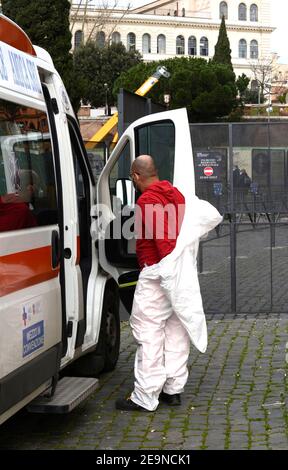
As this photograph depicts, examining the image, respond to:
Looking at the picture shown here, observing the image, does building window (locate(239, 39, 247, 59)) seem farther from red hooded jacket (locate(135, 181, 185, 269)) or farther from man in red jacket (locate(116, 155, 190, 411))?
red hooded jacket (locate(135, 181, 185, 269))

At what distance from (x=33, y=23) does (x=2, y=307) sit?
99.7ft

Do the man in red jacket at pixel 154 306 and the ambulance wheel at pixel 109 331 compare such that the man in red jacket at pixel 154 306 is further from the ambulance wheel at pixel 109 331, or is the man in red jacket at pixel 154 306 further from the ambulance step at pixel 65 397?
the ambulance wheel at pixel 109 331

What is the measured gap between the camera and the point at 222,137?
1179 centimetres

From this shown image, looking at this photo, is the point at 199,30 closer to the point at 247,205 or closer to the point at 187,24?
the point at 187,24

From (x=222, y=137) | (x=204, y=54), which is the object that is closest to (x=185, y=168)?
(x=222, y=137)

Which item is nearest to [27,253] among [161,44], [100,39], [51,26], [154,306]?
[154,306]

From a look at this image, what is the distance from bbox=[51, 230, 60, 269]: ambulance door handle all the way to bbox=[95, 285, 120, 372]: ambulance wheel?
69.2 inches

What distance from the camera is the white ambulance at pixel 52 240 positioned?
5449mm

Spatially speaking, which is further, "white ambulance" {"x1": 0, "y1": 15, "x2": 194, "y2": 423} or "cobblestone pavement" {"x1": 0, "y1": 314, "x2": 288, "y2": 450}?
"cobblestone pavement" {"x1": 0, "y1": 314, "x2": 288, "y2": 450}

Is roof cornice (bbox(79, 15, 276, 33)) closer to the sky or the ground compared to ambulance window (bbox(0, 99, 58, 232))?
closer to the sky

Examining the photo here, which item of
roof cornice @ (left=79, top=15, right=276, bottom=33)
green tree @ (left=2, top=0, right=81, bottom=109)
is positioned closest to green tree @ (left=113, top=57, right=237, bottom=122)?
green tree @ (left=2, top=0, right=81, bottom=109)

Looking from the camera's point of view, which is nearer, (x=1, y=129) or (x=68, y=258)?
(x=1, y=129)

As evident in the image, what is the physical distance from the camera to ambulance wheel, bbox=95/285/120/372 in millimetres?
8023
